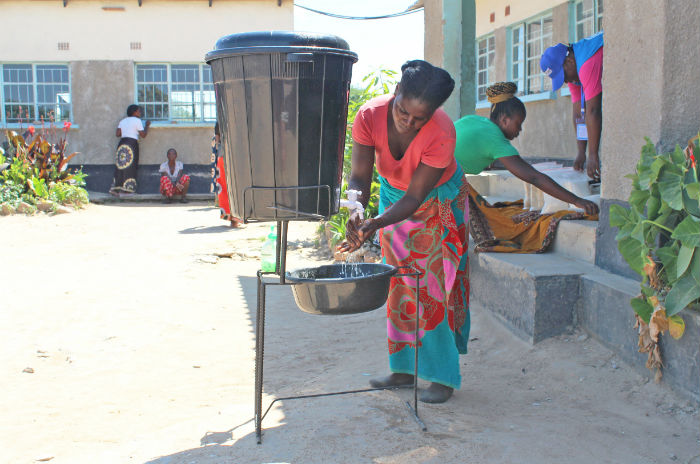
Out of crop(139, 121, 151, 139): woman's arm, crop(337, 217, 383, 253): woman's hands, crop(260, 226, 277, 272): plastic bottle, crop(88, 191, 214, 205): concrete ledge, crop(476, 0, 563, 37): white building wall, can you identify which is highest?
crop(476, 0, 563, 37): white building wall

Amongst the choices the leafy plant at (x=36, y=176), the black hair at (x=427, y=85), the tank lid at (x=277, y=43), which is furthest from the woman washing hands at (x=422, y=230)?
the leafy plant at (x=36, y=176)

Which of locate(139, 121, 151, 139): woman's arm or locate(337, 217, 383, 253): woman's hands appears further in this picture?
locate(139, 121, 151, 139): woman's arm

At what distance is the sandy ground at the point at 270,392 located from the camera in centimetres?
279

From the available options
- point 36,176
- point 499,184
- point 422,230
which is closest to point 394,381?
point 422,230

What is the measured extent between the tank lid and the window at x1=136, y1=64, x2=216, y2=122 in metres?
13.4

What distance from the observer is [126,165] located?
15.2 metres

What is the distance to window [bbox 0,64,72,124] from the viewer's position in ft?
50.4

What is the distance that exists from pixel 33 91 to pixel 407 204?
14.6 m

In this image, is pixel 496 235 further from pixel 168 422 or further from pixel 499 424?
pixel 168 422

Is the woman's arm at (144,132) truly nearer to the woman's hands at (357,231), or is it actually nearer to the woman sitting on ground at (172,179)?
the woman sitting on ground at (172,179)

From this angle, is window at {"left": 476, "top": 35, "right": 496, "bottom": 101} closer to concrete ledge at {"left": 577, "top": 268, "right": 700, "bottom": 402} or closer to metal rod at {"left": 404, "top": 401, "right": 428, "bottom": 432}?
concrete ledge at {"left": 577, "top": 268, "right": 700, "bottom": 402}

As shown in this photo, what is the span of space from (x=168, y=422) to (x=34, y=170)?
33.2ft

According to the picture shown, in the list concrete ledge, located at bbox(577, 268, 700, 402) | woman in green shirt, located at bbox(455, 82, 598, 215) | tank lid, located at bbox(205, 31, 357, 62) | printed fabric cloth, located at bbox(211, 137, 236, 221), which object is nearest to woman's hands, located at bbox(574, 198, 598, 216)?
woman in green shirt, located at bbox(455, 82, 598, 215)

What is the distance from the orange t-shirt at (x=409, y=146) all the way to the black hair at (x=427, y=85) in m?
0.22
